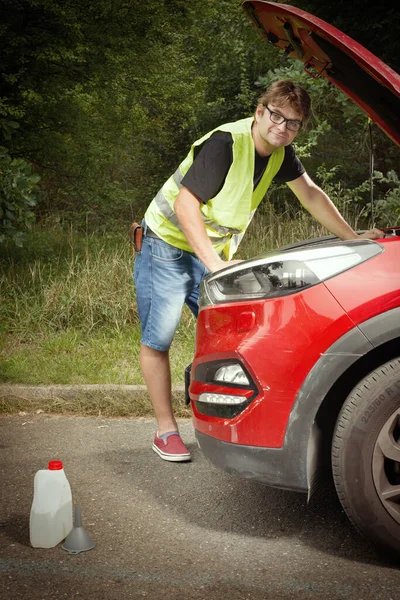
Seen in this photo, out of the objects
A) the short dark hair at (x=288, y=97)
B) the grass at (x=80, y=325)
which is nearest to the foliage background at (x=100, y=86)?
the grass at (x=80, y=325)

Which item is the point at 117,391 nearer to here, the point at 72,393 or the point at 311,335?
the point at 72,393

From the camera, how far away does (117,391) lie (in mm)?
5297

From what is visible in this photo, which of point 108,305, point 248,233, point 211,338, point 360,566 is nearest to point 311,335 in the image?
point 211,338

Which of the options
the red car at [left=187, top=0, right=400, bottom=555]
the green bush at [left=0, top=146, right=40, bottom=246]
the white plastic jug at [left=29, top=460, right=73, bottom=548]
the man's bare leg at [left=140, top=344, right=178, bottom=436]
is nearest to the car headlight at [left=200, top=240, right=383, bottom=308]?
the red car at [left=187, top=0, right=400, bottom=555]

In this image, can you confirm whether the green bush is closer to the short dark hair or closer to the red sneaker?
the red sneaker

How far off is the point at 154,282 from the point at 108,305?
3197 mm

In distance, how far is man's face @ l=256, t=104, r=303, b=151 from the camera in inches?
143

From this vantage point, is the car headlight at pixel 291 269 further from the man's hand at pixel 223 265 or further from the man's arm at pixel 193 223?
the man's arm at pixel 193 223

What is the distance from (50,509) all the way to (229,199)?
162cm

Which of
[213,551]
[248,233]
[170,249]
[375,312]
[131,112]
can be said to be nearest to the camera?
[375,312]

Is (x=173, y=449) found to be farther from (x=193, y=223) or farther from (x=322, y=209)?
(x=322, y=209)

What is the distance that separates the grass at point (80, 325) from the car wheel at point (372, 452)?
8.81ft

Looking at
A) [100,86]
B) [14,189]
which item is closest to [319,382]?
[14,189]

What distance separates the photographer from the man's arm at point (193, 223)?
3561 mm
